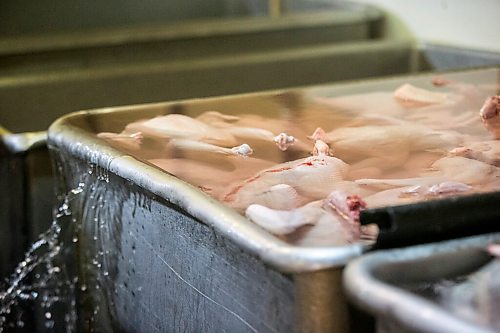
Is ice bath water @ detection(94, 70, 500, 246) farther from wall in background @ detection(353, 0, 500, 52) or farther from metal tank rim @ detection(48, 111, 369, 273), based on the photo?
wall in background @ detection(353, 0, 500, 52)

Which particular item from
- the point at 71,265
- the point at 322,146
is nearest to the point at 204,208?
the point at 322,146

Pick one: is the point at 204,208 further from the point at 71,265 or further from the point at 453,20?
the point at 453,20

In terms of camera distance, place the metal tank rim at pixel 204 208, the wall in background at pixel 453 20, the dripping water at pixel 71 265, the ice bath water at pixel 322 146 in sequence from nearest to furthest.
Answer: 1. the metal tank rim at pixel 204 208
2. the ice bath water at pixel 322 146
3. the dripping water at pixel 71 265
4. the wall in background at pixel 453 20

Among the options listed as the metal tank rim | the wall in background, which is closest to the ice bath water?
the metal tank rim

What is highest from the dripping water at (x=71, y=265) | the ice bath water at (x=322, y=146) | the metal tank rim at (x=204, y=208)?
the metal tank rim at (x=204, y=208)

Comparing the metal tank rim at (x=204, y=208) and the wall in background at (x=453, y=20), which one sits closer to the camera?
the metal tank rim at (x=204, y=208)

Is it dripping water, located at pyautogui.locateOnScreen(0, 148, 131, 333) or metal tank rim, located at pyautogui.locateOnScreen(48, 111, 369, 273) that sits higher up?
metal tank rim, located at pyautogui.locateOnScreen(48, 111, 369, 273)

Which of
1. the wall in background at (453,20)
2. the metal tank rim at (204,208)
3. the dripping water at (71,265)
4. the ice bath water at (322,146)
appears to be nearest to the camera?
the metal tank rim at (204,208)

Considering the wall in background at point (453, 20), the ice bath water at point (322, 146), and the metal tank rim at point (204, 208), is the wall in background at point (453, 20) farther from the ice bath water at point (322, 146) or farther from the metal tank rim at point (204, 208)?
the metal tank rim at point (204, 208)

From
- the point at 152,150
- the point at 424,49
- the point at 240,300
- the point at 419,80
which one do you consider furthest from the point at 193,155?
the point at 424,49

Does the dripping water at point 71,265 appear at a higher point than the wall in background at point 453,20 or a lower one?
lower

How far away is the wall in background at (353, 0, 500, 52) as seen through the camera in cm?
213

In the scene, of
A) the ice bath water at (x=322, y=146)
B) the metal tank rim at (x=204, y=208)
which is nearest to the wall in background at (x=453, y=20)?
the ice bath water at (x=322, y=146)

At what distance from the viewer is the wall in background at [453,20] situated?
213cm
